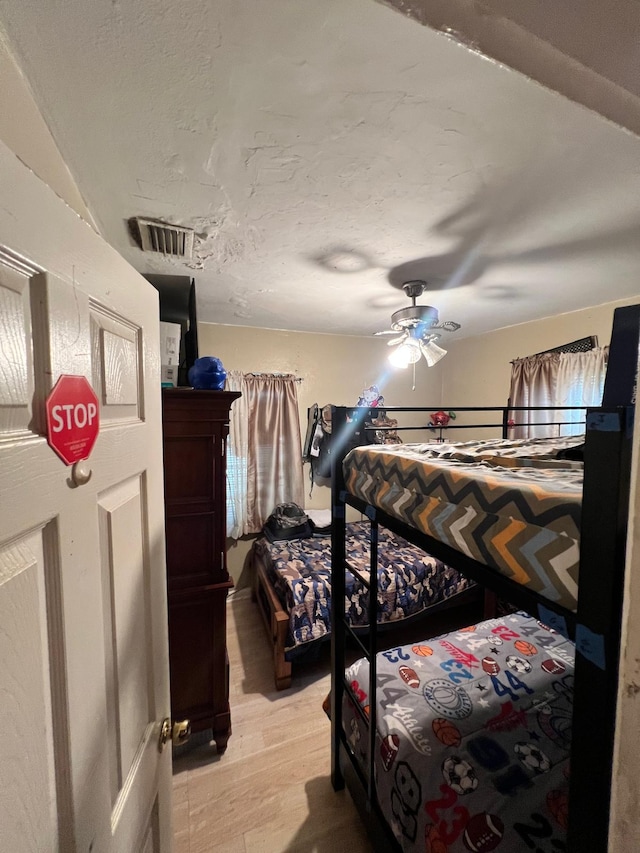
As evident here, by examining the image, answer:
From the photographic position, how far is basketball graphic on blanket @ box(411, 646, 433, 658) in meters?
1.58

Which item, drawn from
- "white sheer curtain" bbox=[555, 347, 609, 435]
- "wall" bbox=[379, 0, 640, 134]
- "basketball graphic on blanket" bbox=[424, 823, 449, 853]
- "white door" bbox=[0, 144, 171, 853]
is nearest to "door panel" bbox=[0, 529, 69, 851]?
"white door" bbox=[0, 144, 171, 853]

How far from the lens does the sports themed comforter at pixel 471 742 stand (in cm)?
94

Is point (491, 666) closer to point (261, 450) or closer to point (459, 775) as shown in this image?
point (459, 775)

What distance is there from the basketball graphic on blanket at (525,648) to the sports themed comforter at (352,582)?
789 millimetres

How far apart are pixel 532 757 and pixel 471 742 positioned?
0.20 m

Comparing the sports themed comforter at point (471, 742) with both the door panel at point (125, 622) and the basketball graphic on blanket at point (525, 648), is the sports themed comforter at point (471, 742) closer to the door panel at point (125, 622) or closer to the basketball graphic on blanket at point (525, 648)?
the basketball graphic on blanket at point (525, 648)

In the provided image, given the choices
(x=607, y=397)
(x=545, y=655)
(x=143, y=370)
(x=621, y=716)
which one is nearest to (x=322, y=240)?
(x=143, y=370)

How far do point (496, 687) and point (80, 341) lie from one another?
1953mm

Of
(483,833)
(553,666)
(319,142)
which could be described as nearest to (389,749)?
(483,833)

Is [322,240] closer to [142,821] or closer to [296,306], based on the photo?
[296,306]

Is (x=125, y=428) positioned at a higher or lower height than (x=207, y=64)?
lower

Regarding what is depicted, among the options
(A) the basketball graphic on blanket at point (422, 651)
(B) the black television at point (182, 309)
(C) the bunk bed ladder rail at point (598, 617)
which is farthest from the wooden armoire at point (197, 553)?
(C) the bunk bed ladder rail at point (598, 617)

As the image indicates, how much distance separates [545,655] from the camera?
162 cm

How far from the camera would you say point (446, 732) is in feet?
3.80
